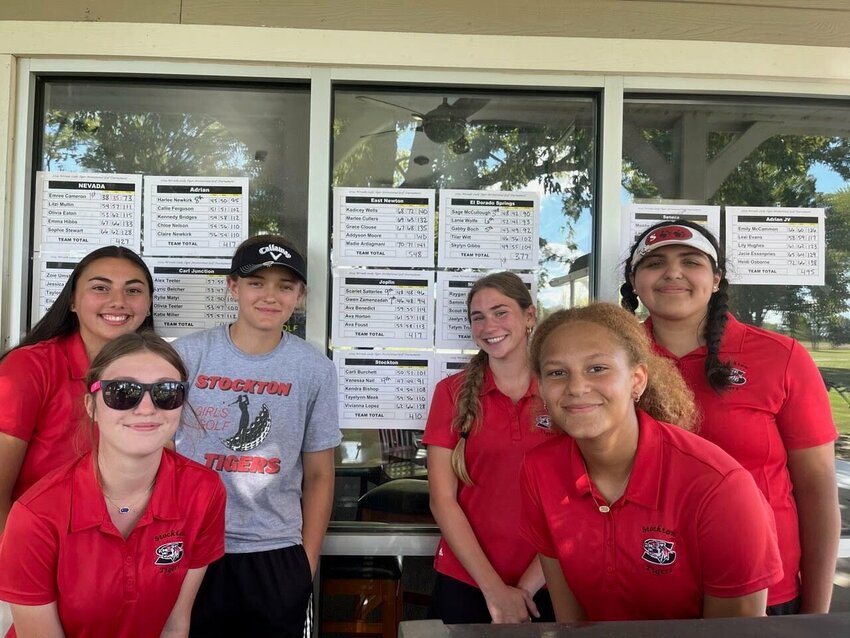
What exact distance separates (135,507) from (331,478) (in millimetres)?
661

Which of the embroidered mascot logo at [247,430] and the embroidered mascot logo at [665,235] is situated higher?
the embroidered mascot logo at [665,235]

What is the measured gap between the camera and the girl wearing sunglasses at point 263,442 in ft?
5.82

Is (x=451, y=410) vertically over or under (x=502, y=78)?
under

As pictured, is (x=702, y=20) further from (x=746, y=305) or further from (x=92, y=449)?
(x=92, y=449)

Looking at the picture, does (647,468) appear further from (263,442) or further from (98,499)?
(98,499)

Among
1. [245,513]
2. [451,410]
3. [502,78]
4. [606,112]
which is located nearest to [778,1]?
[606,112]

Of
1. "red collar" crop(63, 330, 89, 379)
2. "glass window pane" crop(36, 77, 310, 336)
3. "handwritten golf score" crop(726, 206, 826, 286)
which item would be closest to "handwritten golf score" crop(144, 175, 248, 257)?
"glass window pane" crop(36, 77, 310, 336)

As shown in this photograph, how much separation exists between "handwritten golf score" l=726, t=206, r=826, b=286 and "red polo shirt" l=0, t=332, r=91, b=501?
2503 millimetres

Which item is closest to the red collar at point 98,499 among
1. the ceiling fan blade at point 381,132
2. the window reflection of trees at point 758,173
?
the ceiling fan blade at point 381,132

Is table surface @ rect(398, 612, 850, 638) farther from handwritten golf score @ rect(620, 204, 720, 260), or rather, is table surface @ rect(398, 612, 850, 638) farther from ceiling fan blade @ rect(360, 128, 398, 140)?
ceiling fan blade @ rect(360, 128, 398, 140)

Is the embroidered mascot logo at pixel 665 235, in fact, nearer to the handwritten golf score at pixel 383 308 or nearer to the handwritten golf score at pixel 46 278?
the handwritten golf score at pixel 383 308

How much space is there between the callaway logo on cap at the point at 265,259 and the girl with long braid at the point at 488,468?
65 centimetres

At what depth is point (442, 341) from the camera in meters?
2.30

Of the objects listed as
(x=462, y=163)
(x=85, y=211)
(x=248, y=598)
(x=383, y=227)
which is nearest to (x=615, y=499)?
(x=248, y=598)
